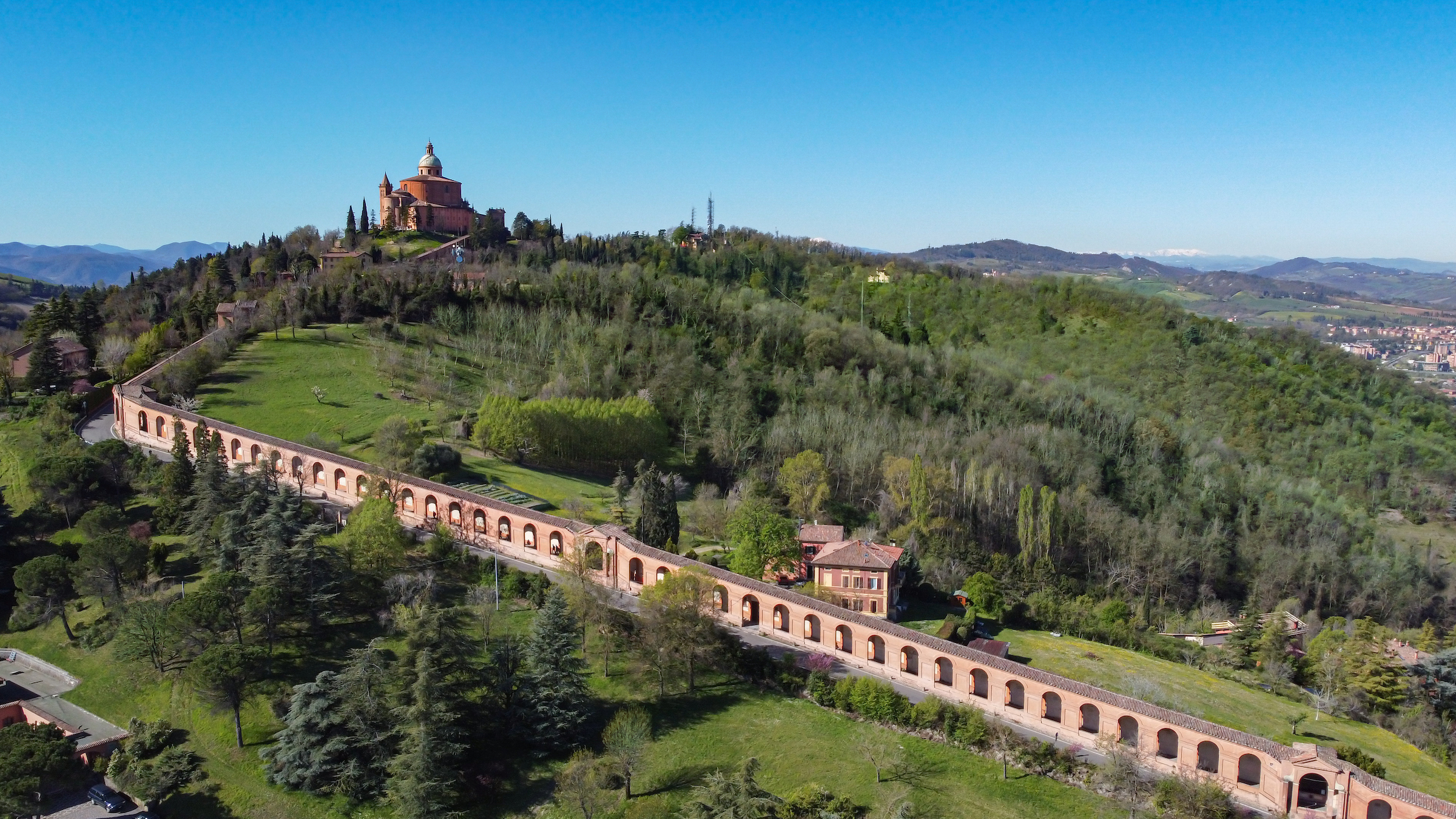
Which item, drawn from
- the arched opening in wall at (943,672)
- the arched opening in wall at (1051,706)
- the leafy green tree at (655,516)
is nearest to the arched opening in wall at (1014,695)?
the arched opening in wall at (1051,706)

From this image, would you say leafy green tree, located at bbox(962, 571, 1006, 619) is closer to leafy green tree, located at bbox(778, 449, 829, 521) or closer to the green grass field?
the green grass field

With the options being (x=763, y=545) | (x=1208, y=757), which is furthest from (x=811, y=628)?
(x=1208, y=757)

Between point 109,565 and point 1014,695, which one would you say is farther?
point 109,565

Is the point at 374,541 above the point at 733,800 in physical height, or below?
above

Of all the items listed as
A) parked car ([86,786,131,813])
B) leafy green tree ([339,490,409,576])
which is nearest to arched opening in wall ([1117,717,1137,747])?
leafy green tree ([339,490,409,576])

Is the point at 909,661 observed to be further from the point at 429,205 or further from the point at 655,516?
the point at 429,205

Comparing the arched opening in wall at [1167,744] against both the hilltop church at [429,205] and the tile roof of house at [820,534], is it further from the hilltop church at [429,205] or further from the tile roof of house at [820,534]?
the hilltop church at [429,205]

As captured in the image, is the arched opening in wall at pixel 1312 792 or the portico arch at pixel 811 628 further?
the portico arch at pixel 811 628
